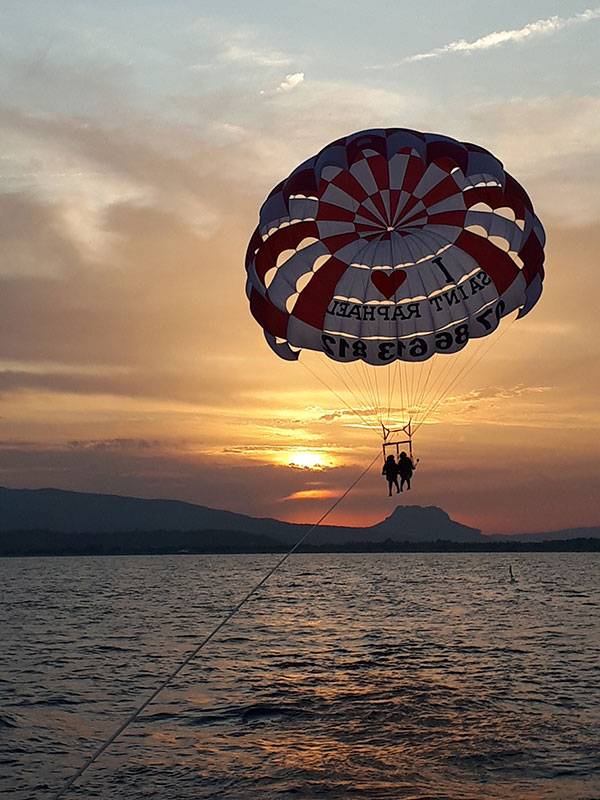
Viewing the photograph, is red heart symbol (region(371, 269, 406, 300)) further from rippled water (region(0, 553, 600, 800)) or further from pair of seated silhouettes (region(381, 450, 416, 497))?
rippled water (region(0, 553, 600, 800))

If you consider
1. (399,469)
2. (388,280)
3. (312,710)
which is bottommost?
(312,710)

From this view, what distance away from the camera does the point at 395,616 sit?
55156mm

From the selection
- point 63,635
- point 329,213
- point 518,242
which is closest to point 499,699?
point 518,242

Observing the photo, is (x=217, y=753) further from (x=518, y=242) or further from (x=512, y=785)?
(x=518, y=242)

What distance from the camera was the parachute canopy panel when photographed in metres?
20.6

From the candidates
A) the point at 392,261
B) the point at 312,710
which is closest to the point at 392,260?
the point at 392,261

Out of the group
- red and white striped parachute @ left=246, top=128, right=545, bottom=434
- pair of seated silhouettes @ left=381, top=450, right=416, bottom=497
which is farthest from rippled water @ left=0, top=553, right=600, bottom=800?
red and white striped parachute @ left=246, top=128, right=545, bottom=434

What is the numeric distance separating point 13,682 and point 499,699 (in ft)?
56.1

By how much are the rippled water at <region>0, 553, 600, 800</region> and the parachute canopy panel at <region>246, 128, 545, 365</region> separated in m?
9.58

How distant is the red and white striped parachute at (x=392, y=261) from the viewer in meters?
20.6

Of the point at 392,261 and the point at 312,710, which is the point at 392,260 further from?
the point at 312,710

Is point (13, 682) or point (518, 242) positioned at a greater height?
point (518, 242)

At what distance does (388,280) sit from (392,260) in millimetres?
509

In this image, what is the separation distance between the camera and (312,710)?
2412 centimetres
